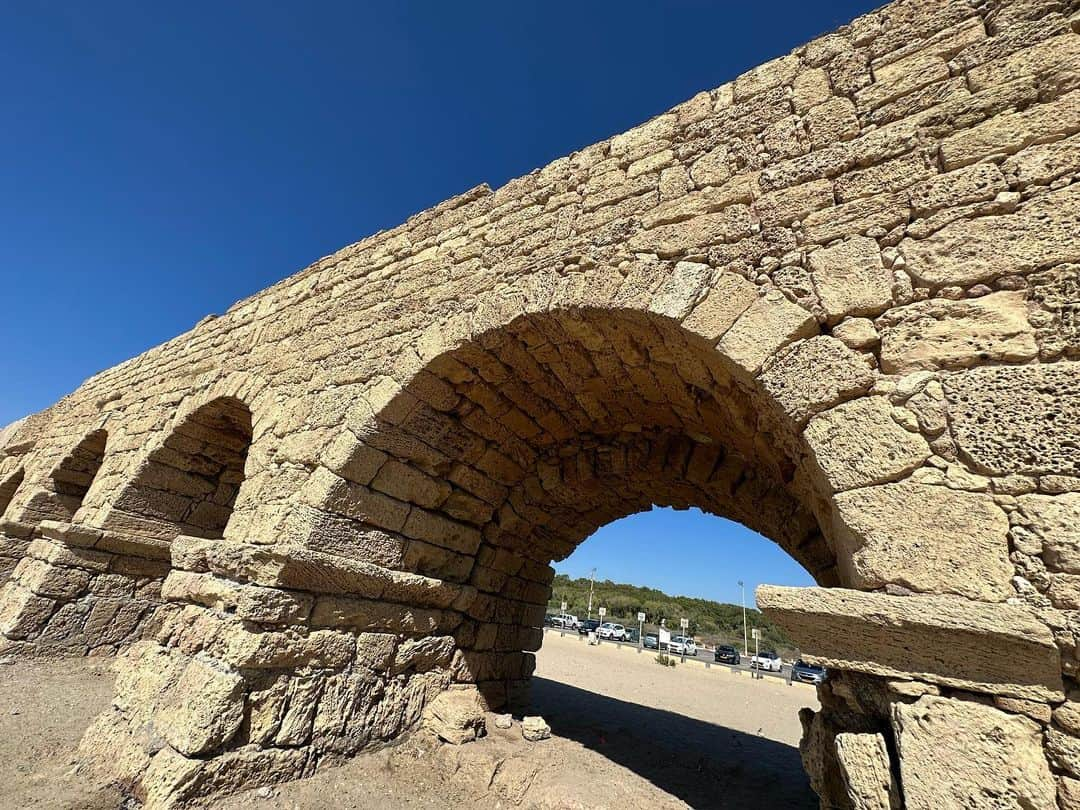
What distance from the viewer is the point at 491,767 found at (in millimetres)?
3504

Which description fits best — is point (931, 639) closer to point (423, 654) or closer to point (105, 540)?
point (423, 654)

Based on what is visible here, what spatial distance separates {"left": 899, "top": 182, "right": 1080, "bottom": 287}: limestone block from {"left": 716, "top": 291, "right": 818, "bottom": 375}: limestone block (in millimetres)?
426

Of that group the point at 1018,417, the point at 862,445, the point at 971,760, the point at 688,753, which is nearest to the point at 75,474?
the point at 688,753

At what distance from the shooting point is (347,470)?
3383 millimetres

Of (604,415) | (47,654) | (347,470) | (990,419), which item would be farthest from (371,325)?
(47,654)

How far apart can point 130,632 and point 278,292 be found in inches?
158

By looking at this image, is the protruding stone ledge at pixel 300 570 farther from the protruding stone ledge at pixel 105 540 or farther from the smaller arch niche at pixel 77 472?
the smaller arch niche at pixel 77 472

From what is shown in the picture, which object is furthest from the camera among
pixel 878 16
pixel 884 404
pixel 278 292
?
pixel 278 292

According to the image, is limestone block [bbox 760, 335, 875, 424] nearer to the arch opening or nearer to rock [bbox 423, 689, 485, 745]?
rock [bbox 423, 689, 485, 745]

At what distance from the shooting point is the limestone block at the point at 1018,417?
1626mm

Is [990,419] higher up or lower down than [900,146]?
lower down

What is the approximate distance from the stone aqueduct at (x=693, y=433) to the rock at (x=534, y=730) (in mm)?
523

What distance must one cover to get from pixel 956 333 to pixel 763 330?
2.14 feet

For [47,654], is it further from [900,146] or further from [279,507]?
[900,146]
